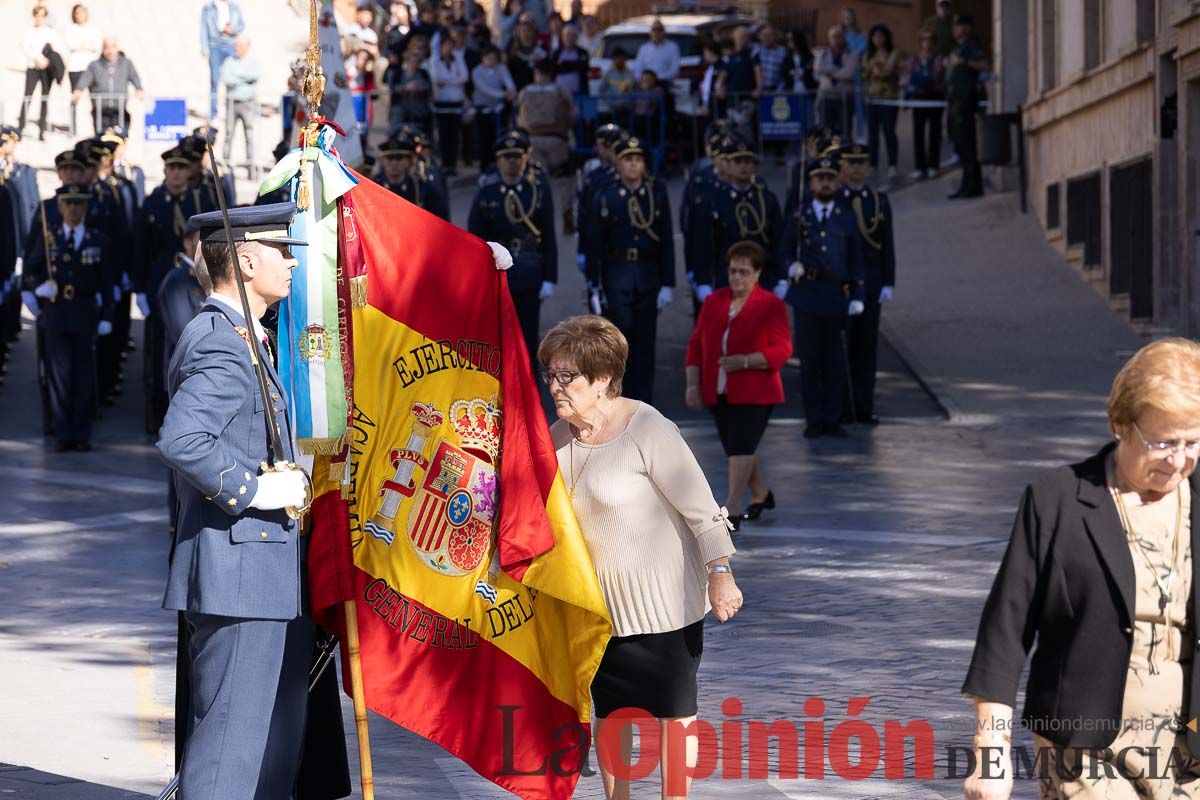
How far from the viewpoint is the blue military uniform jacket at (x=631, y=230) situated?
55.0 ft

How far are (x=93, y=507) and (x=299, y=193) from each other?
7833 mm

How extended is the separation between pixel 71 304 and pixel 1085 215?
447 inches

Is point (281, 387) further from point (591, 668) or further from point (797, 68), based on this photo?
point (797, 68)

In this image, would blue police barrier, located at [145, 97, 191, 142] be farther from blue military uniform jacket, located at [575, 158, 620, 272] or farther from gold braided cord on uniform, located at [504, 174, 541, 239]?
blue military uniform jacket, located at [575, 158, 620, 272]

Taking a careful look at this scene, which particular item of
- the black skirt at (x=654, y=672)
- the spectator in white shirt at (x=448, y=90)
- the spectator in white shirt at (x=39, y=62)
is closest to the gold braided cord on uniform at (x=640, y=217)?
the black skirt at (x=654, y=672)

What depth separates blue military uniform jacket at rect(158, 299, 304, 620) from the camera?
18.2ft

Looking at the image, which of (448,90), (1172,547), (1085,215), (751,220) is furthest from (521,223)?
(448,90)

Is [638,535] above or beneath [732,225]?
beneath

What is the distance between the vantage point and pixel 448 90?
97.8 ft

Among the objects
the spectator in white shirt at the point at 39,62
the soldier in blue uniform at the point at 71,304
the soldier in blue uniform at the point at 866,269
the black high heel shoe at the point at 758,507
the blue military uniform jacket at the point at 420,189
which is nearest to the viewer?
the black high heel shoe at the point at 758,507

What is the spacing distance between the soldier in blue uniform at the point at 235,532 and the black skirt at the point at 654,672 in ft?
3.30

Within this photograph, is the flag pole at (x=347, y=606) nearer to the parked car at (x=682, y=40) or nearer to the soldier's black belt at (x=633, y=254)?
the soldier's black belt at (x=633, y=254)

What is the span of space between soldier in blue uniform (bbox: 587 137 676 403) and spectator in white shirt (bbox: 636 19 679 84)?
44.1 feet

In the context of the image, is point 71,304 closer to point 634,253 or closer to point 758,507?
point 634,253
